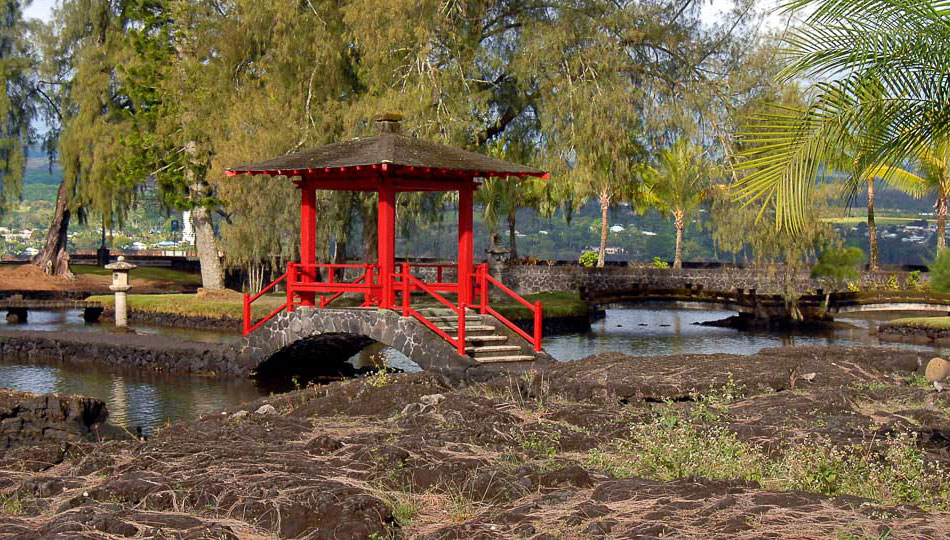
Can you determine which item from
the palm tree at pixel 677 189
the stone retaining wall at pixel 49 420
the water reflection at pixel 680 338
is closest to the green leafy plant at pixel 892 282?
the water reflection at pixel 680 338

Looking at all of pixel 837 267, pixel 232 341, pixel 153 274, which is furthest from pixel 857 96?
pixel 153 274

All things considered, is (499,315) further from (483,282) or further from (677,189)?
(677,189)

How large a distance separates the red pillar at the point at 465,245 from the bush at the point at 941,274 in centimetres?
2044

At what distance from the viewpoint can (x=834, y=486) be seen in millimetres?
7750

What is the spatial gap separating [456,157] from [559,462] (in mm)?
10013

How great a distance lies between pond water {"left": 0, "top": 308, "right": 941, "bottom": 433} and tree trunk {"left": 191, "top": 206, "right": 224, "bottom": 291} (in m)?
3.75

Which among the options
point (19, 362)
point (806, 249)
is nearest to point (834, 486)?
point (806, 249)

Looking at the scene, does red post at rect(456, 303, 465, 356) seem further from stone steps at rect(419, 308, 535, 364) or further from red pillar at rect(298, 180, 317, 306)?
red pillar at rect(298, 180, 317, 306)

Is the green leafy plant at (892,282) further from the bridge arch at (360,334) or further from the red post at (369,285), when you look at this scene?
the red post at (369,285)

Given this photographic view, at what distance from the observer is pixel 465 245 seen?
18703mm

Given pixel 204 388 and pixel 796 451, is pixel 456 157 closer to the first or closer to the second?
pixel 204 388

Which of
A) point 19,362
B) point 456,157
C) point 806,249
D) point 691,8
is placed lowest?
point 19,362

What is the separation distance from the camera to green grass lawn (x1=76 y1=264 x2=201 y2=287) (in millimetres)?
44438

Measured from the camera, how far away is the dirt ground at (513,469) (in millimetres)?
6809
